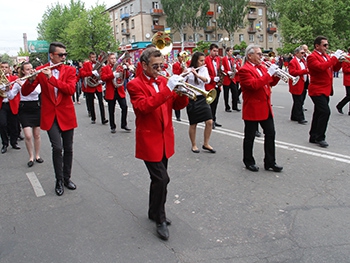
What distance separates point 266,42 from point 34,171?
7147 cm

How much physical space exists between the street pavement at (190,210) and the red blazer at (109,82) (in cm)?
273

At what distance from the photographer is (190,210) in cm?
423

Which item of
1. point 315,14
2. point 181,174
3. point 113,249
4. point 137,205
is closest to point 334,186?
point 181,174

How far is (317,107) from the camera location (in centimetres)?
695

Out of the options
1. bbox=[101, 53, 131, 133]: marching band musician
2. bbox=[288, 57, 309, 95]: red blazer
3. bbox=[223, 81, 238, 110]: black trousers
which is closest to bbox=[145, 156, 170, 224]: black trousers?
bbox=[101, 53, 131, 133]: marching band musician

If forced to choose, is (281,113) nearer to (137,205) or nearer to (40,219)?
(137,205)

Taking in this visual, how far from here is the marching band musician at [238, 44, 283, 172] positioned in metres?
5.22

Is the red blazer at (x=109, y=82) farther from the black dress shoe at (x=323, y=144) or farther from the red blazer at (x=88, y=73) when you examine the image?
the black dress shoe at (x=323, y=144)

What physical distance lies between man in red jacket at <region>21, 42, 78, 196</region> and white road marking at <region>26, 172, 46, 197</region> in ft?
0.90

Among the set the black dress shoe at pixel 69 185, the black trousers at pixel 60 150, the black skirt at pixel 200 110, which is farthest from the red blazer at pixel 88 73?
the black dress shoe at pixel 69 185

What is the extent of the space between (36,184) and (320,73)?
561 centimetres

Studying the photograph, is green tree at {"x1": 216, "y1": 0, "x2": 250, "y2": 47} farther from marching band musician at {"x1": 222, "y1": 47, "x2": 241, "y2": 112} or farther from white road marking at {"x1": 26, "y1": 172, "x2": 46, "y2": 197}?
white road marking at {"x1": 26, "y1": 172, "x2": 46, "y2": 197}

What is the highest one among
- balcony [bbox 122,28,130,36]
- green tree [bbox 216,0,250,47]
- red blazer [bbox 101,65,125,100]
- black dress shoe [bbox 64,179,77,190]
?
green tree [bbox 216,0,250,47]

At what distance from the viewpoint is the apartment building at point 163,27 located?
60.8m
